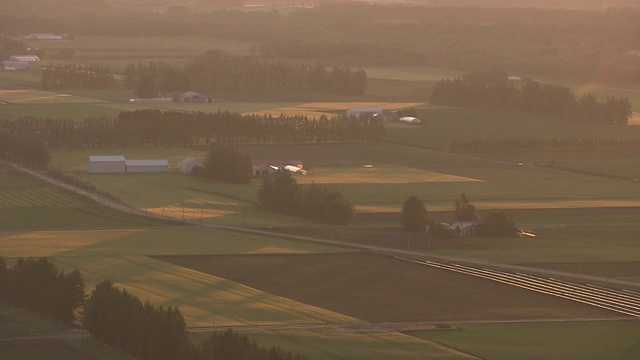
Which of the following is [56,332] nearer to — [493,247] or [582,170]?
[493,247]

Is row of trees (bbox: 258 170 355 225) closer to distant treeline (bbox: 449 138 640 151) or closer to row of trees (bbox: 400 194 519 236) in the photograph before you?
row of trees (bbox: 400 194 519 236)

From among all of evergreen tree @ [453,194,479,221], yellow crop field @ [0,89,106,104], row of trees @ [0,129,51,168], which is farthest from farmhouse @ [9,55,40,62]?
evergreen tree @ [453,194,479,221]

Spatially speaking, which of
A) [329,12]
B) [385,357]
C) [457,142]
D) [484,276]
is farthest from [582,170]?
[329,12]

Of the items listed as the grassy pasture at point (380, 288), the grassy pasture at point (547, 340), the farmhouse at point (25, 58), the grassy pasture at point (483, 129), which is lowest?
the grassy pasture at point (547, 340)

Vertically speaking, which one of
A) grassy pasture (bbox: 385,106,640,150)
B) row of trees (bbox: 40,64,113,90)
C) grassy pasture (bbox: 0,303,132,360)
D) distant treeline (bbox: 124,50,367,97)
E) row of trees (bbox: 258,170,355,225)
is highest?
distant treeline (bbox: 124,50,367,97)

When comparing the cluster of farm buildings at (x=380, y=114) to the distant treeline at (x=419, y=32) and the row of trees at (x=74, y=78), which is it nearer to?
the row of trees at (x=74, y=78)

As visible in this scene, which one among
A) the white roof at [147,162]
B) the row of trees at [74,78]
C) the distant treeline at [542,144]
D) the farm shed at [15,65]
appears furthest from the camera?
the farm shed at [15,65]

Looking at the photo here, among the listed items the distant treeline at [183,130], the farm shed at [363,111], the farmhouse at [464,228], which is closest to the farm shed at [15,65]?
the farm shed at [363,111]
